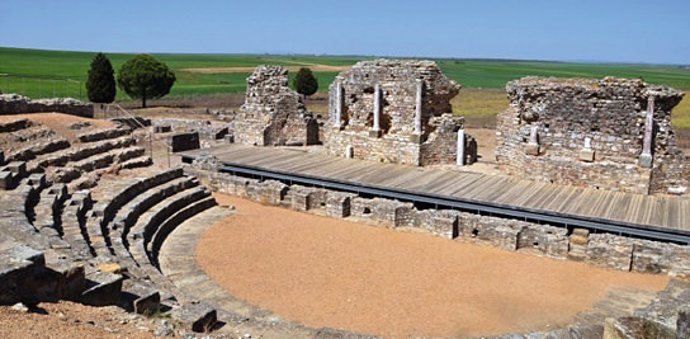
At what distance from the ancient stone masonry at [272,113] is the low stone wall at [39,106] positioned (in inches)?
250

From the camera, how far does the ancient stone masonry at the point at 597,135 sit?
17.2 meters

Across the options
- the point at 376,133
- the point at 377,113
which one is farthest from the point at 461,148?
the point at 377,113

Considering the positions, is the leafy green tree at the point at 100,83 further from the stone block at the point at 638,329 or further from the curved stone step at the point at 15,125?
the stone block at the point at 638,329

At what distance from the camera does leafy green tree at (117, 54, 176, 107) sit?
136ft

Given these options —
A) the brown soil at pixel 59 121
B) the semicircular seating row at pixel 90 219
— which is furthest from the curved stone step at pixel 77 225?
the brown soil at pixel 59 121

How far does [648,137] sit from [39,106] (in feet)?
69.6

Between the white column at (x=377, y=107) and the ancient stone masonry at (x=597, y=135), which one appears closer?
the ancient stone masonry at (x=597, y=135)

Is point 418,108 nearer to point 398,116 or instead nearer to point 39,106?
point 398,116

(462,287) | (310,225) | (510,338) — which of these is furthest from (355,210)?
(510,338)

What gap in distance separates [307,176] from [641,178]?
10.1 metres

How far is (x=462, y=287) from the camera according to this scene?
1282 cm

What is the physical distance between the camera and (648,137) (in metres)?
17.1

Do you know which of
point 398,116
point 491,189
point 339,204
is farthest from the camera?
point 398,116

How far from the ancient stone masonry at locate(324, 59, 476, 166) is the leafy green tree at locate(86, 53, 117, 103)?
853 inches
